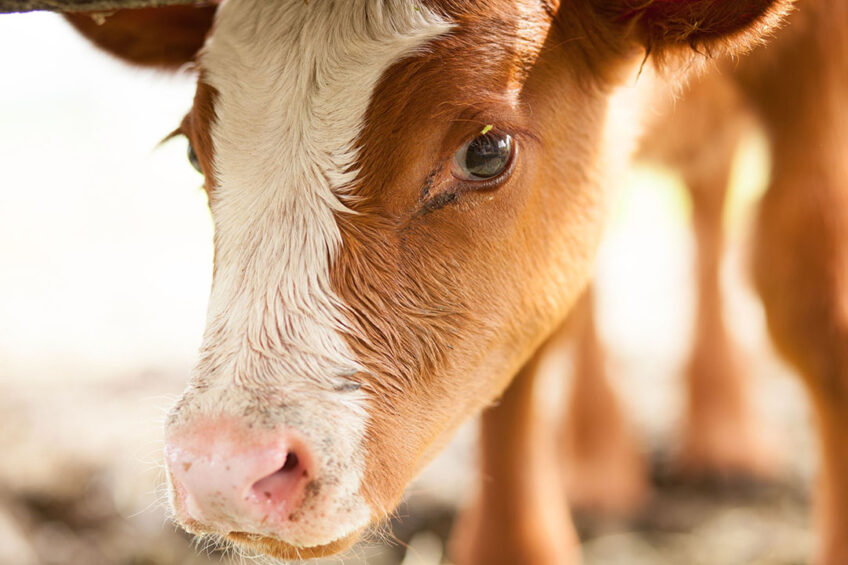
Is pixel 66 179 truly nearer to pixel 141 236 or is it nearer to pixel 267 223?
pixel 141 236

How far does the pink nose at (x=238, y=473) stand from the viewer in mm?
1596

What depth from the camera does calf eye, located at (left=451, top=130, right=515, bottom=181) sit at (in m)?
1.94

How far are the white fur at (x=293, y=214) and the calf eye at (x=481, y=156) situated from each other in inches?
9.5

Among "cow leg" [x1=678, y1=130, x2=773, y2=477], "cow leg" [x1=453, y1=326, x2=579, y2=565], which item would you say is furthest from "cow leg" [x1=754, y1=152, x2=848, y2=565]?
"cow leg" [x1=678, y1=130, x2=773, y2=477]

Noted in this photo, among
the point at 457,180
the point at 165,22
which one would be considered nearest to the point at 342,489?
the point at 457,180

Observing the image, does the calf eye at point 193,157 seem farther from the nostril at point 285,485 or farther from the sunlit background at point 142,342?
the nostril at point 285,485

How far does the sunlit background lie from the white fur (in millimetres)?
451

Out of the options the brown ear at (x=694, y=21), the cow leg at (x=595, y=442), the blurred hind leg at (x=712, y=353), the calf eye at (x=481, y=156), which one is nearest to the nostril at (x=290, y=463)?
the calf eye at (x=481, y=156)

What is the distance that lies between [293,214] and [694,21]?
1037 mm

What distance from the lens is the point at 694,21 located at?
6.60 feet

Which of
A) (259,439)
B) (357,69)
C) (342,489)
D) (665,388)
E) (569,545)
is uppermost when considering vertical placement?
(357,69)

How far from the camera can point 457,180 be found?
195cm

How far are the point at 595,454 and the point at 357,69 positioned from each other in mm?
2734

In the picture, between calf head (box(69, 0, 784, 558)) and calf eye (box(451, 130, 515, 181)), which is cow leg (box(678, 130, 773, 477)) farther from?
calf eye (box(451, 130, 515, 181))
